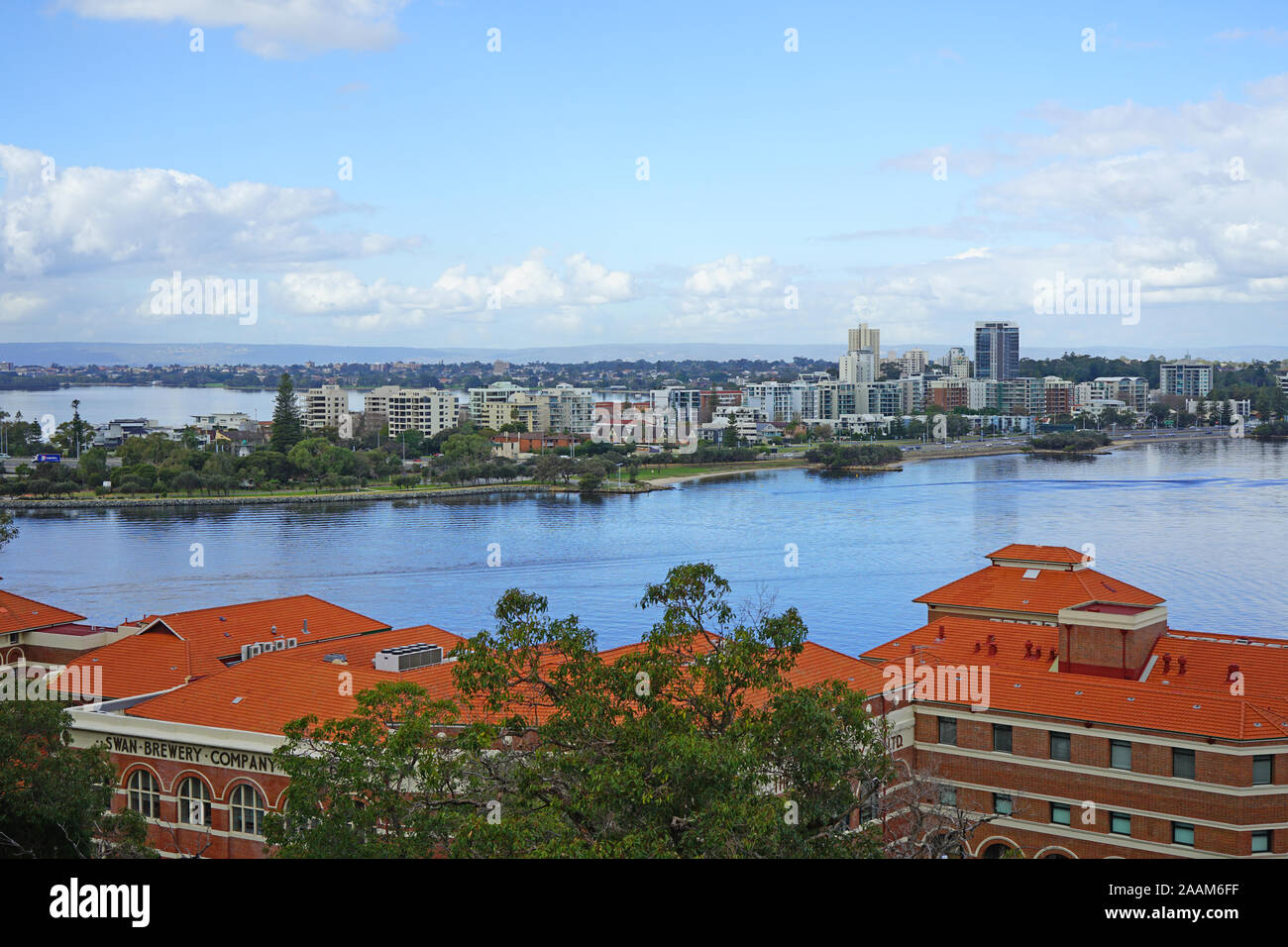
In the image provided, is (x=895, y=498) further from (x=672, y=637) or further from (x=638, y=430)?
(x=672, y=637)

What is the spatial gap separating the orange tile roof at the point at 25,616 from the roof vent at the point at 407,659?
3.44 meters

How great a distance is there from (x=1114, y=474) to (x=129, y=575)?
24097 mm

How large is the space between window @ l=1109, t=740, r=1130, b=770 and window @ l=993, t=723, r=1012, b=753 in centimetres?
49

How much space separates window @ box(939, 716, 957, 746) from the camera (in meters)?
6.37

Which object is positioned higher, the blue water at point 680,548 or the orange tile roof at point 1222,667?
the orange tile roof at point 1222,667

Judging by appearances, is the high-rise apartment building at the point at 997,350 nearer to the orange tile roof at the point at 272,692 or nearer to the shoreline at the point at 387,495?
the shoreline at the point at 387,495

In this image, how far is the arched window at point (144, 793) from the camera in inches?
227

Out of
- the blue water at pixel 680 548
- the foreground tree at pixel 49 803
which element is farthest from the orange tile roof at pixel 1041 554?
the foreground tree at pixel 49 803

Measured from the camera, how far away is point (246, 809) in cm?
554

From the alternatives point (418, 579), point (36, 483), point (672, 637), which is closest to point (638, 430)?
point (36, 483)
